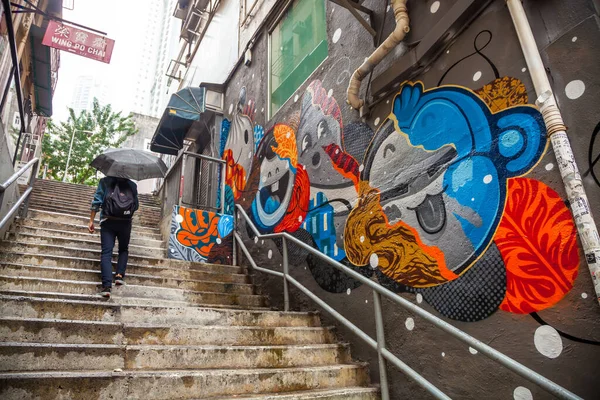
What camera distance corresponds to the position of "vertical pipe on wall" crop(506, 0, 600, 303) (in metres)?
1.85

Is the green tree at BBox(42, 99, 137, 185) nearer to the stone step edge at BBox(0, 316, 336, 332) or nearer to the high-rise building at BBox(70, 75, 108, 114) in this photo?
the stone step edge at BBox(0, 316, 336, 332)

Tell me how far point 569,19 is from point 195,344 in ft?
11.3

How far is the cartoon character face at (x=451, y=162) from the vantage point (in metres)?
2.40

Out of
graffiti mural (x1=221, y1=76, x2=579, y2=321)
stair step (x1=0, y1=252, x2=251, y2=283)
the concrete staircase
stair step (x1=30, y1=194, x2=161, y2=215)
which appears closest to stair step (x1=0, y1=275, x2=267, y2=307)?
the concrete staircase

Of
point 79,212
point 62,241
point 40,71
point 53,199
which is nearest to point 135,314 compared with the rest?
point 62,241

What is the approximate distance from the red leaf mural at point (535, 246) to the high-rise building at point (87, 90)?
68555mm

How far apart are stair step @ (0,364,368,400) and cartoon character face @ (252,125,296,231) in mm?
2534

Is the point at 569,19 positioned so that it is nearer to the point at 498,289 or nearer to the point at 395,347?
the point at 498,289

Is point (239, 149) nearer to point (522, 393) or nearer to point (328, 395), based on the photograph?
point (328, 395)

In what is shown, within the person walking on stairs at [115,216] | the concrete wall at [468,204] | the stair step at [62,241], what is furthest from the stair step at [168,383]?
the stair step at [62,241]

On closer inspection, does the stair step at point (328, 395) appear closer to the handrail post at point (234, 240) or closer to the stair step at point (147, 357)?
the stair step at point (147, 357)

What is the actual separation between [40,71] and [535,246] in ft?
43.9

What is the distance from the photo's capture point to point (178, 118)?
9.52 m

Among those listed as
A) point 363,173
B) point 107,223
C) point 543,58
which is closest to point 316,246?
point 363,173
